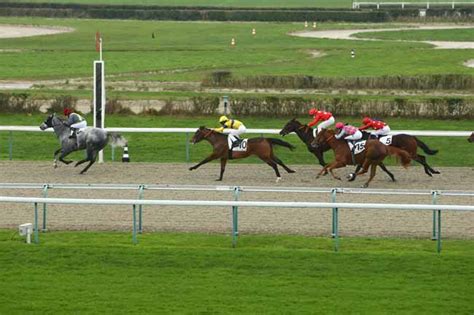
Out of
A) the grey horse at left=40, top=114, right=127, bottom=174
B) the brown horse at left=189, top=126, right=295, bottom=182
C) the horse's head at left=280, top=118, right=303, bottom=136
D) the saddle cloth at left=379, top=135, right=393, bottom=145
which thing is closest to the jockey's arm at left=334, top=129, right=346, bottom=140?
the saddle cloth at left=379, top=135, right=393, bottom=145

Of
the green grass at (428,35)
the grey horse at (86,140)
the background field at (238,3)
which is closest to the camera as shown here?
the grey horse at (86,140)

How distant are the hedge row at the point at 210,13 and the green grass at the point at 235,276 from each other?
41.9 m

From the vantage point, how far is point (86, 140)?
1747 cm

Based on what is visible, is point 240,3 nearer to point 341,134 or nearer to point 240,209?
point 341,134

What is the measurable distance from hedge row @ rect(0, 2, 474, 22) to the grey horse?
36294 mm

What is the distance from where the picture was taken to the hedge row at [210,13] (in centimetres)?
5341

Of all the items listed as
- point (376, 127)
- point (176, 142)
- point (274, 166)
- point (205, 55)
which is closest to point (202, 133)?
point (274, 166)

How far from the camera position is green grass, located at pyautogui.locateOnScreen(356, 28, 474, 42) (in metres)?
44.5

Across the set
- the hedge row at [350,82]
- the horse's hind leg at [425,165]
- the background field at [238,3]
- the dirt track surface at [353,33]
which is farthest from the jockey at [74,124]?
the background field at [238,3]

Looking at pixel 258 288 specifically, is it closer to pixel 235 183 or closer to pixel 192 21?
pixel 235 183

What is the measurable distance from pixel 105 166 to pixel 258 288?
8317 mm

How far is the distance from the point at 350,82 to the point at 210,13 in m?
26.9

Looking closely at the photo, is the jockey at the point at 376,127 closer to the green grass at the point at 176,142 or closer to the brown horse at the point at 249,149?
the brown horse at the point at 249,149

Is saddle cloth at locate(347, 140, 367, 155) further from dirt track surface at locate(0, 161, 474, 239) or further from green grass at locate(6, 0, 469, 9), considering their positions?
green grass at locate(6, 0, 469, 9)
